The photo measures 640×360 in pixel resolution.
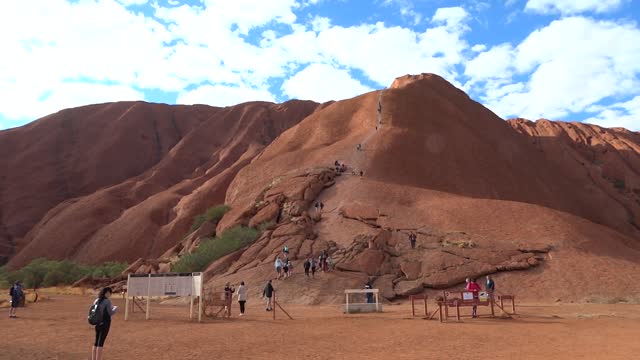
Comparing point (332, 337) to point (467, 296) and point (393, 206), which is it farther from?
point (393, 206)

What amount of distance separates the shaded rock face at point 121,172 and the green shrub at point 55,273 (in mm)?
8518

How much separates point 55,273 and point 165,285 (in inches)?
1454

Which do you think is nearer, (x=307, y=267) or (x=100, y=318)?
(x=100, y=318)

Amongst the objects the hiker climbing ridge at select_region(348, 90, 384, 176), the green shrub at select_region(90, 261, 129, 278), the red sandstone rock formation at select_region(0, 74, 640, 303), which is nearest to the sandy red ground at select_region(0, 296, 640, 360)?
the red sandstone rock formation at select_region(0, 74, 640, 303)

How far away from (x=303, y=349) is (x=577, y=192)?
6474 centimetres

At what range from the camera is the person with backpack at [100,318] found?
10.6m

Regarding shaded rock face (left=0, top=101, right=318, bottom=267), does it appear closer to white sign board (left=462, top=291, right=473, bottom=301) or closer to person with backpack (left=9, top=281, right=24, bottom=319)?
person with backpack (left=9, top=281, right=24, bottom=319)

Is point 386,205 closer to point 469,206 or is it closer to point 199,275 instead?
point 469,206

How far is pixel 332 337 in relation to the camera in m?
16.2

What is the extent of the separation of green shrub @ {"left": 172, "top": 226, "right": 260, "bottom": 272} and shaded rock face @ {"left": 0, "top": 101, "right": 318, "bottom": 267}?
23399 mm

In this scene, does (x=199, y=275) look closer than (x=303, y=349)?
No

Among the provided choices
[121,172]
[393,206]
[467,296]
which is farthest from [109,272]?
[121,172]

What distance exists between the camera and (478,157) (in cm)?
5991

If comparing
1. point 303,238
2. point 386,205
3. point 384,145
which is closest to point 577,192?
point 384,145
